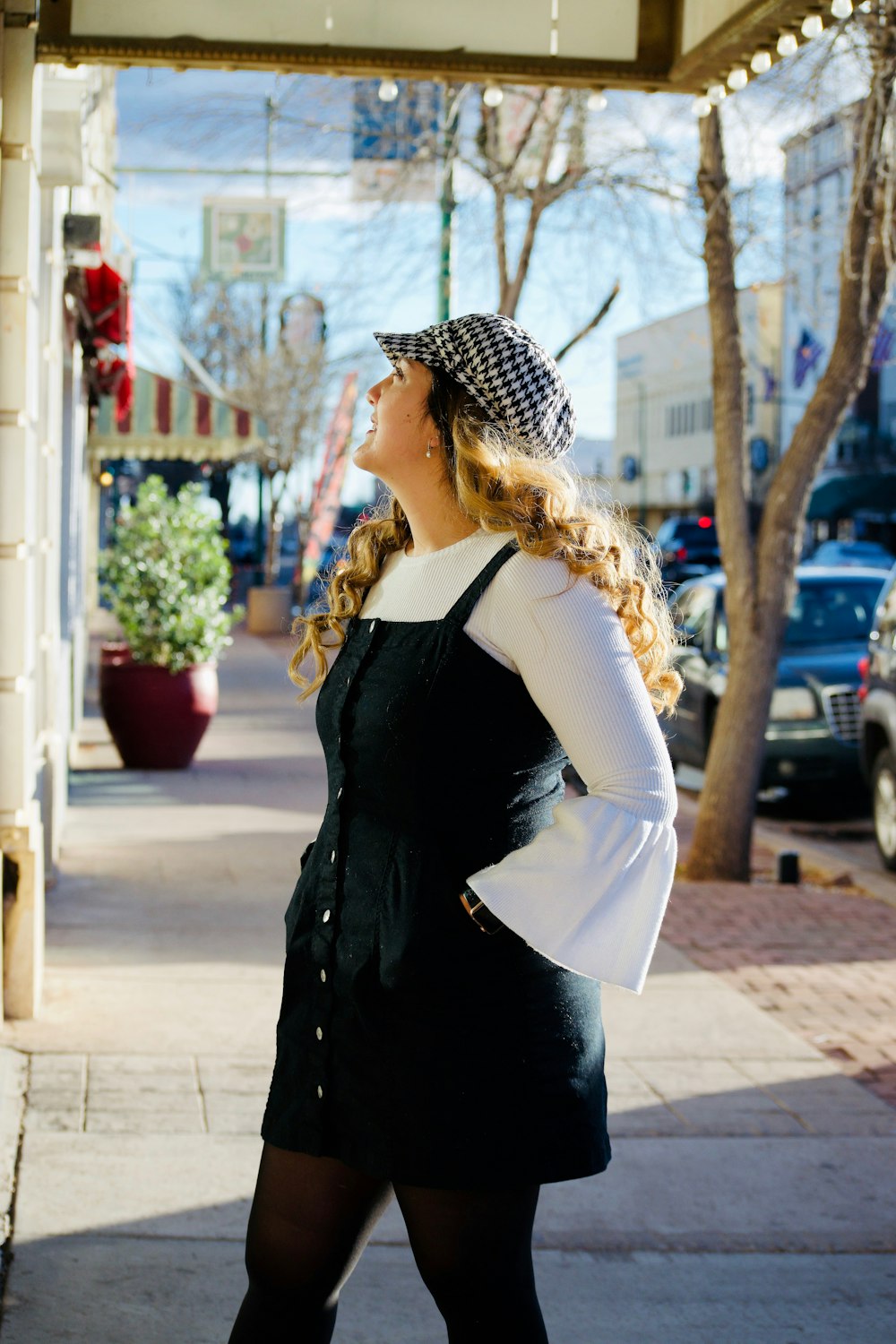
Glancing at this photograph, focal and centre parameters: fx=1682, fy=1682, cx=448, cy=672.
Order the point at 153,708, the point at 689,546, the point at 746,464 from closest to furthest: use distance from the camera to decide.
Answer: the point at 746,464, the point at 153,708, the point at 689,546

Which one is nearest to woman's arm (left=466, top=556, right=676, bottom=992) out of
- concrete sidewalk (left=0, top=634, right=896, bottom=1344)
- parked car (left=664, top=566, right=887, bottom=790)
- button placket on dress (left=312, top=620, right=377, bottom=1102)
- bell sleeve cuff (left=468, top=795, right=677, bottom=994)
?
bell sleeve cuff (left=468, top=795, right=677, bottom=994)

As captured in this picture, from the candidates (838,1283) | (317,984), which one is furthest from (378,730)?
(838,1283)

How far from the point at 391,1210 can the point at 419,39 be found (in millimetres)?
3872

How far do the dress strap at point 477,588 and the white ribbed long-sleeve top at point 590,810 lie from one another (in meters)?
0.06

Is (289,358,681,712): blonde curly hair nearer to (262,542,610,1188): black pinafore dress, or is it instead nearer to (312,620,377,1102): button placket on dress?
(262,542,610,1188): black pinafore dress

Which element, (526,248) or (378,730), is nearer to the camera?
(378,730)

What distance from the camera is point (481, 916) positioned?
2.33 meters

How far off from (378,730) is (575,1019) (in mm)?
508

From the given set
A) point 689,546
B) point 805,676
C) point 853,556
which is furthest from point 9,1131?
point 689,546

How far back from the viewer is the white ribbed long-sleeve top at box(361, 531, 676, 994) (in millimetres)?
2264

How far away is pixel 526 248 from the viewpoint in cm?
1351

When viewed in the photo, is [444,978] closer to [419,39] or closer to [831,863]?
[419,39]

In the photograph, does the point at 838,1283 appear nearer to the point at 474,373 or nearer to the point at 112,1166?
the point at 112,1166

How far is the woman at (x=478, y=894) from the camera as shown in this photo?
7.54 feet
